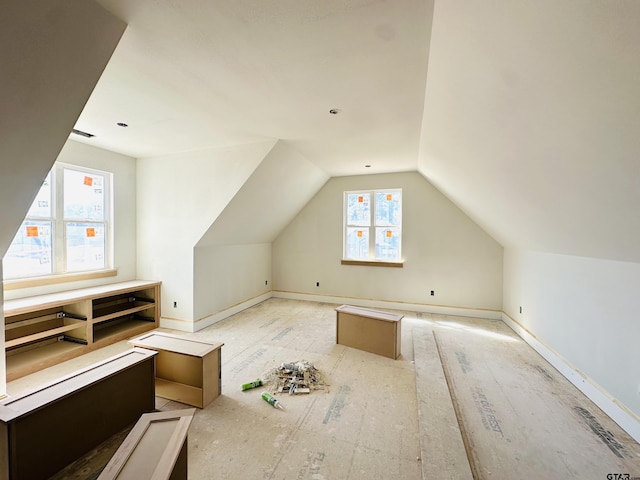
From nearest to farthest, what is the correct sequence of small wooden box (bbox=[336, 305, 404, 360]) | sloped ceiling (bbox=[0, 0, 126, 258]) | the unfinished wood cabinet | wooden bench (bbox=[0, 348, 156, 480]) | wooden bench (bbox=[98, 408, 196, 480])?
wooden bench (bbox=[98, 408, 196, 480]), sloped ceiling (bbox=[0, 0, 126, 258]), wooden bench (bbox=[0, 348, 156, 480]), the unfinished wood cabinet, small wooden box (bbox=[336, 305, 404, 360])

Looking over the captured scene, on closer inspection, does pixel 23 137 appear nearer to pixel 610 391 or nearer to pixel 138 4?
pixel 138 4

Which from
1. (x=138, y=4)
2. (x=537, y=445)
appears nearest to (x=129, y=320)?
(x=138, y=4)

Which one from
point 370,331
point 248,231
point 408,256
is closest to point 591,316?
point 370,331

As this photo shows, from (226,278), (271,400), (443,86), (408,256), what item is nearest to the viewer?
(443,86)

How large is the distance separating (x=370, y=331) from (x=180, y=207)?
3135 millimetres

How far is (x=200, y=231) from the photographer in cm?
373

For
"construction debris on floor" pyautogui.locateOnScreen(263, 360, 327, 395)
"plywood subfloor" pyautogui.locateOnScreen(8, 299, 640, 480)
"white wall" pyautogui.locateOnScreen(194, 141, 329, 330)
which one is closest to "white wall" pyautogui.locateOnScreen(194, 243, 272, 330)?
"white wall" pyautogui.locateOnScreen(194, 141, 329, 330)

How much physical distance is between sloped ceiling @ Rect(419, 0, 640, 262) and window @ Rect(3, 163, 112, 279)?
169 inches

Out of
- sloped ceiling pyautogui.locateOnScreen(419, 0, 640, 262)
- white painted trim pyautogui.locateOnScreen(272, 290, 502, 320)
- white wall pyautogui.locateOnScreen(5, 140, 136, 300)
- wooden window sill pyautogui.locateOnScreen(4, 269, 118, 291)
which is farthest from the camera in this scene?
A: white painted trim pyautogui.locateOnScreen(272, 290, 502, 320)

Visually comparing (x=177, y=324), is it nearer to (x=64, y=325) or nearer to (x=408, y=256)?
(x=64, y=325)

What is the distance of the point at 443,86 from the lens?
6.09 ft

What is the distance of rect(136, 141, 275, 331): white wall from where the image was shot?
354 centimetres

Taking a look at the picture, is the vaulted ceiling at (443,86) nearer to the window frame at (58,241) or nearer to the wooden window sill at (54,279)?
the window frame at (58,241)

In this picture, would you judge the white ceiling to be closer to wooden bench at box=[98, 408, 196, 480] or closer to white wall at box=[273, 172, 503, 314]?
white wall at box=[273, 172, 503, 314]
